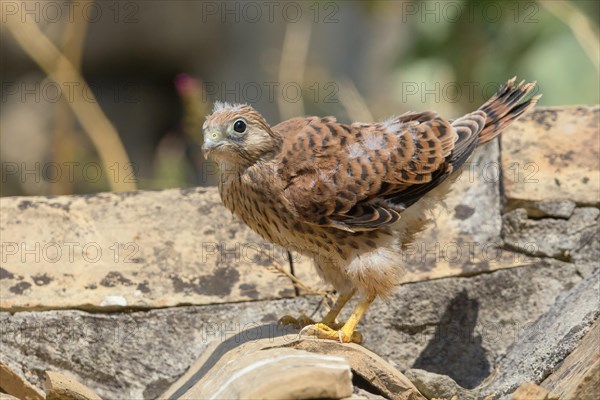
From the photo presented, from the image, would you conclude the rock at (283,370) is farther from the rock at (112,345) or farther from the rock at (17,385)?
the rock at (17,385)

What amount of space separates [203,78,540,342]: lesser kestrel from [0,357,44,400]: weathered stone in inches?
35.6

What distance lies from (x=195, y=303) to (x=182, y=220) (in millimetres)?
437

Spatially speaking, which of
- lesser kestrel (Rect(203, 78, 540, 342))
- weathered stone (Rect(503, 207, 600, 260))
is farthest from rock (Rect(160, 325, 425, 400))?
weathered stone (Rect(503, 207, 600, 260))

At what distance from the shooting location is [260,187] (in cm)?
331

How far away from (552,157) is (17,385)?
7.16ft

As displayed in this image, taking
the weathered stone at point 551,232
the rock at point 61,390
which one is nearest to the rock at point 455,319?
the weathered stone at point 551,232

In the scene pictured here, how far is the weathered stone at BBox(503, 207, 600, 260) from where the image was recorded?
12.3 ft

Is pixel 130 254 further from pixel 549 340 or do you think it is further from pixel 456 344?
pixel 549 340

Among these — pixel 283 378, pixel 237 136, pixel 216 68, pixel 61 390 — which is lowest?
pixel 283 378

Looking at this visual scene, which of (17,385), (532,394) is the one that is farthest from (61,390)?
(532,394)

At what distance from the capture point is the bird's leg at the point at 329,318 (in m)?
3.36

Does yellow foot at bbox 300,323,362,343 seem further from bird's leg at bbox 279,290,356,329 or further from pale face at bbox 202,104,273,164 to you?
pale face at bbox 202,104,273,164

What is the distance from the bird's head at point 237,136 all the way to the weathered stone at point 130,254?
55 cm

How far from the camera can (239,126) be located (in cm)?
325
